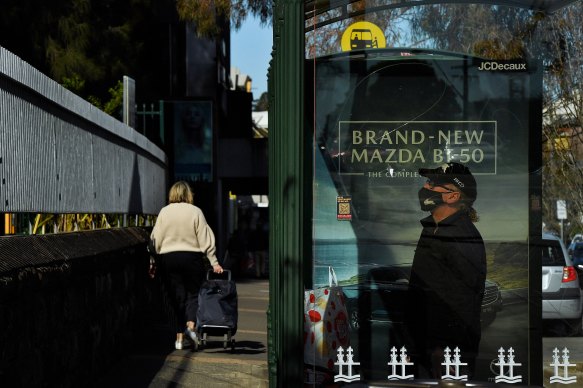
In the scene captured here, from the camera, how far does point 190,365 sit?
9.35 meters

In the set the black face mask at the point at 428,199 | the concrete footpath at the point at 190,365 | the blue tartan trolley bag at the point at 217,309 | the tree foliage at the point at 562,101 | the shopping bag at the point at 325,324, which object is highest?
the tree foliage at the point at 562,101

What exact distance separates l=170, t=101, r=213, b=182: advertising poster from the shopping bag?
24.3 metres

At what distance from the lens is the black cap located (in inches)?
209

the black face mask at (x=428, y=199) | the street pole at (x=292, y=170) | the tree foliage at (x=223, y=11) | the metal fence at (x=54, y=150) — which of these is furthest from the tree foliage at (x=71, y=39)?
the street pole at (x=292, y=170)

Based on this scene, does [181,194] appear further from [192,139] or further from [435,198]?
[192,139]

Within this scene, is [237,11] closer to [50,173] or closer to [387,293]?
[50,173]

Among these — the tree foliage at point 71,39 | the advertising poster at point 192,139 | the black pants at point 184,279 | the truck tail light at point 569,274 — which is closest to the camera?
the black pants at point 184,279

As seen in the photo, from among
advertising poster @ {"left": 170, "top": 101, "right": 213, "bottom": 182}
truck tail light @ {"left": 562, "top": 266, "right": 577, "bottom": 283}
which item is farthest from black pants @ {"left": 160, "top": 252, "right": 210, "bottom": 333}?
advertising poster @ {"left": 170, "top": 101, "right": 213, "bottom": 182}

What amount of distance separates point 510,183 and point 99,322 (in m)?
4.17

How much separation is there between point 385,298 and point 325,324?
379mm

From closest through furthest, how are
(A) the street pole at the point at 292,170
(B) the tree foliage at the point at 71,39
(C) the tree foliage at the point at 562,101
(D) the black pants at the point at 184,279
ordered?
1. (A) the street pole at the point at 292,170
2. (C) the tree foliage at the point at 562,101
3. (D) the black pants at the point at 184,279
4. (B) the tree foliage at the point at 71,39

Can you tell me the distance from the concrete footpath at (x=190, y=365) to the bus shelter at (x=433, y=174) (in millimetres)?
3415

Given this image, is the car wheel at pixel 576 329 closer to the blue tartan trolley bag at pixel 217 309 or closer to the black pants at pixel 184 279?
the blue tartan trolley bag at pixel 217 309

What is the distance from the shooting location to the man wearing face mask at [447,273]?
532 cm
